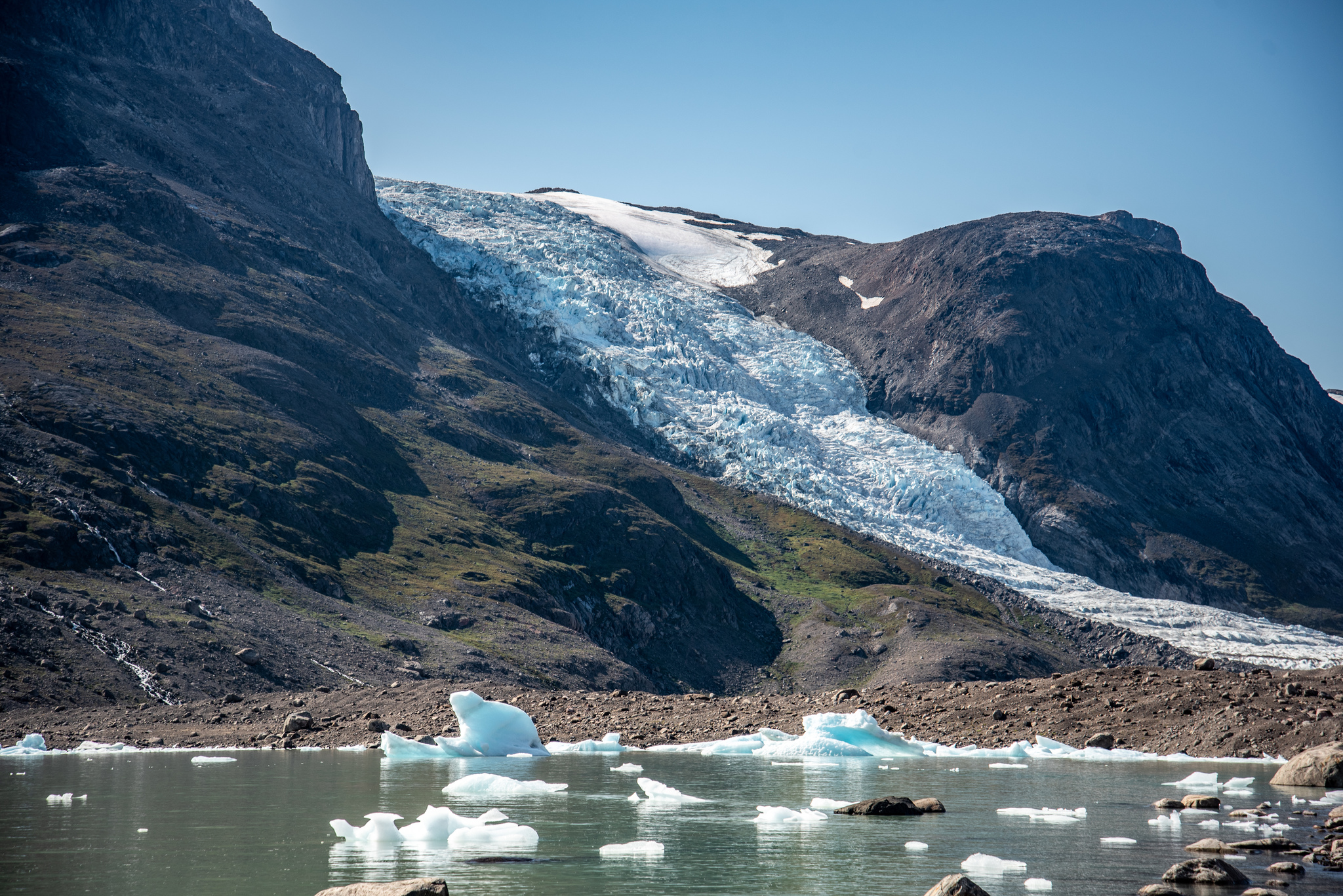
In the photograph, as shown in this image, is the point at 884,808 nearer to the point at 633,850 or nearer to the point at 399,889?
the point at 633,850

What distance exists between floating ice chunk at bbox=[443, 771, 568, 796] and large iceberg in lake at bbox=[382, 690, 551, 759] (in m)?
9.40

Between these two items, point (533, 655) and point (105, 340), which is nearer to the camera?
point (533, 655)

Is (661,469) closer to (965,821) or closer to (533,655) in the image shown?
(533,655)

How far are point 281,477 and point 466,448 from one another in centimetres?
4101

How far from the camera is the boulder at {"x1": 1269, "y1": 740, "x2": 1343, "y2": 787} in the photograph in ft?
86.9

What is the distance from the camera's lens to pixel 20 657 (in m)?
60.4

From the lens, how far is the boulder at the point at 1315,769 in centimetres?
2650

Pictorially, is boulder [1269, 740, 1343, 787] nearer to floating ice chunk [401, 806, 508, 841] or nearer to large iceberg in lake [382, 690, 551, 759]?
floating ice chunk [401, 806, 508, 841]

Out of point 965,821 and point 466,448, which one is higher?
point 466,448

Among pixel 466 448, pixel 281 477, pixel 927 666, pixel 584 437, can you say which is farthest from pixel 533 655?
pixel 584 437

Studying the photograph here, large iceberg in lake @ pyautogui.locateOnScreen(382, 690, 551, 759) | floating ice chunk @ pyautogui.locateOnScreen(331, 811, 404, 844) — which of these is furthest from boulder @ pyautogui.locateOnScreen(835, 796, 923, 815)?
large iceberg in lake @ pyautogui.locateOnScreen(382, 690, 551, 759)

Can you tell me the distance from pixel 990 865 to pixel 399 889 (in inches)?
353

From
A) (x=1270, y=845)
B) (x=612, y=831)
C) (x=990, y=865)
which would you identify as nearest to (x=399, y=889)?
(x=612, y=831)

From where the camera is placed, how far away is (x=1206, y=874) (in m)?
15.0
